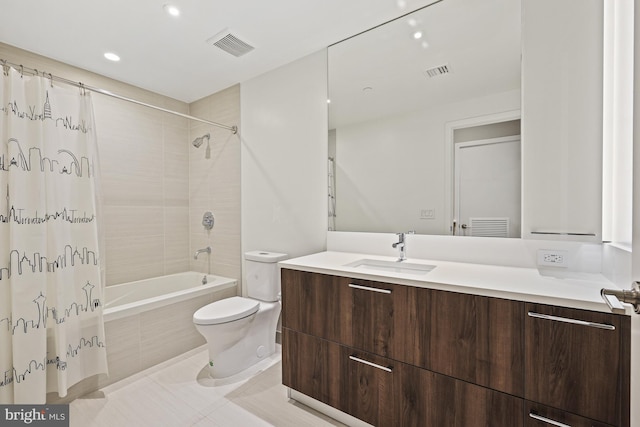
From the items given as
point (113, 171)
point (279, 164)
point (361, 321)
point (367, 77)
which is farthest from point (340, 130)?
point (113, 171)

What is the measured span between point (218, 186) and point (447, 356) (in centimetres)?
260

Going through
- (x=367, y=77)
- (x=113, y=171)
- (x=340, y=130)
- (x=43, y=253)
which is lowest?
(x=43, y=253)

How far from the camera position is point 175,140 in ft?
10.5

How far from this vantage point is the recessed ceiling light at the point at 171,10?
69.1 inches

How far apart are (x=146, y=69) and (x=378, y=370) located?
2.97 meters

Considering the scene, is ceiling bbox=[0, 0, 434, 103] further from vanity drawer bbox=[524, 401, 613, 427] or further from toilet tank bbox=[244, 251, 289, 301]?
vanity drawer bbox=[524, 401, 613, 427]

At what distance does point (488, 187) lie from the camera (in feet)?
5.40

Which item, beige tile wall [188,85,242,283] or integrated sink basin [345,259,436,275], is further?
beige tile wall [188,85,242,283]

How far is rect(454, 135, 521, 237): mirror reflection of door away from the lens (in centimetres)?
157

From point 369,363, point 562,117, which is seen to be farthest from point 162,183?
point 562,117

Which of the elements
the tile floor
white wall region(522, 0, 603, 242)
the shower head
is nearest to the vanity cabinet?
white wall region(522, 0, 603, 242)

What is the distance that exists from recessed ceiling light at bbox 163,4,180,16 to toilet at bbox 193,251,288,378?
1.79 meters

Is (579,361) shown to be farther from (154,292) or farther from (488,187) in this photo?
(154,292)

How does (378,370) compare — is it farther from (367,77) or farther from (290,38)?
(290,38)
